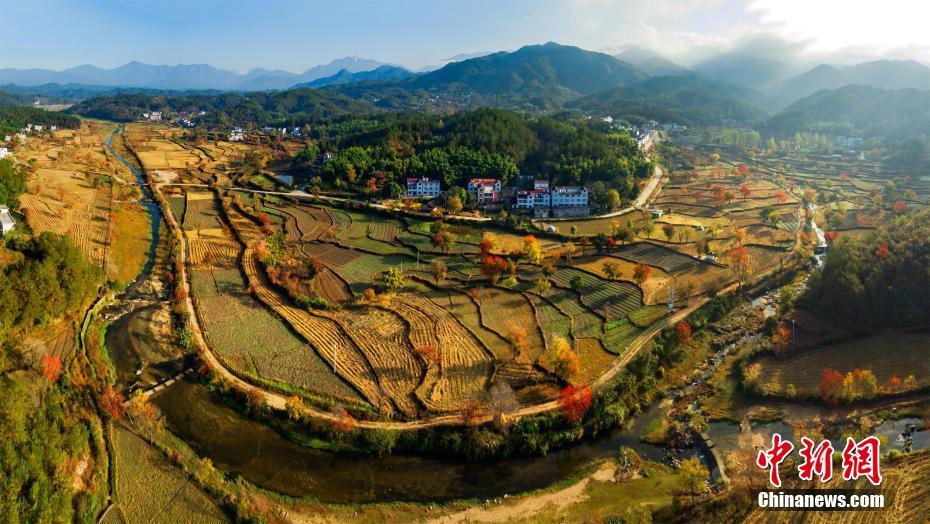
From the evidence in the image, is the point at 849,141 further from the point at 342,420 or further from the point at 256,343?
the point at 256,343

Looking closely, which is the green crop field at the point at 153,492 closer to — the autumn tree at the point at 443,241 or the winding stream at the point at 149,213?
the winding stream at the point at 149,213

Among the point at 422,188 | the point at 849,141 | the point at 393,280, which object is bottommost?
the point at 393,280

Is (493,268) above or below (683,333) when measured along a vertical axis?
above

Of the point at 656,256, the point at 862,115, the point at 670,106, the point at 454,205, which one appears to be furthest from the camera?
the point at 670,106

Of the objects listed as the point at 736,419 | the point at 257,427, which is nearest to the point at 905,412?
the point at 736,419

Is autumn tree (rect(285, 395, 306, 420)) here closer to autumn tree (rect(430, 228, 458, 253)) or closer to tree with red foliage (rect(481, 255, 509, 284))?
tree with red foliage (rect(481, 255, 509, 284))

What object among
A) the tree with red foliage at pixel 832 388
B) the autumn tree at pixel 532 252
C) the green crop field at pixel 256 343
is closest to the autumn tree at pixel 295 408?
the green crop field at pixel 256 343

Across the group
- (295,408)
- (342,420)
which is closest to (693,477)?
(342,420)
